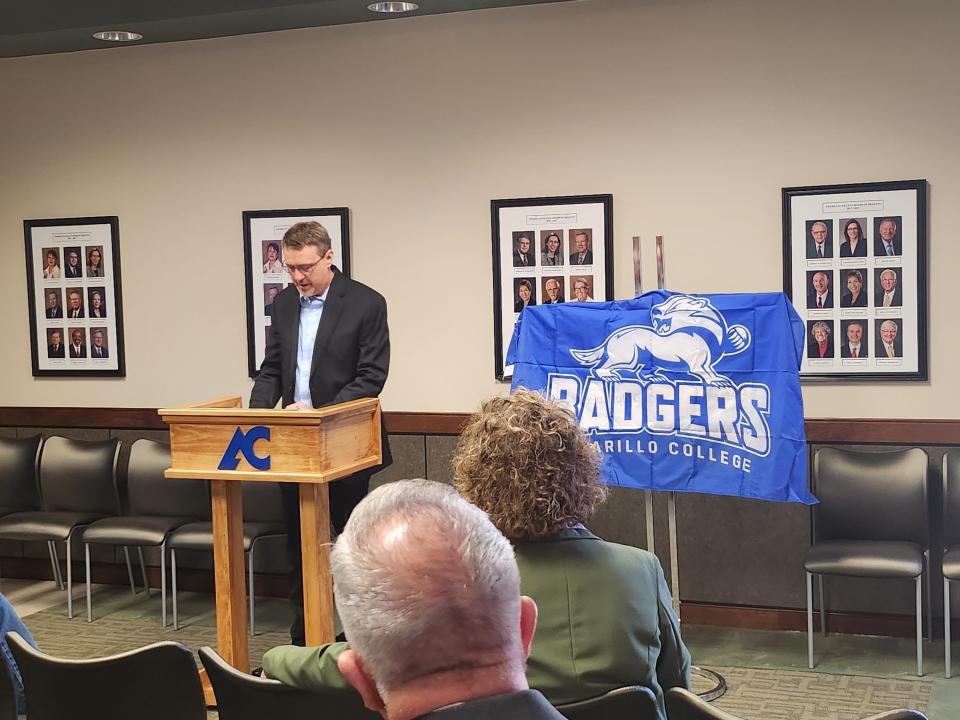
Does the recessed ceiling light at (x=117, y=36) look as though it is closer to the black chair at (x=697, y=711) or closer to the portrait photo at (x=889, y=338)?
the portrait photo at (x=889, y=338)

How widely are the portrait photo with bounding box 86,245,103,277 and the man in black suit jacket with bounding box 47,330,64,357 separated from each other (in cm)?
48

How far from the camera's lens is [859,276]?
18.9ft

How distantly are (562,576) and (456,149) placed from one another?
170 inches

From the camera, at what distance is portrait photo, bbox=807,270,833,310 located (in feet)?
19.0

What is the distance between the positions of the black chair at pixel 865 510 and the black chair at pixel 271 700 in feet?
11.2

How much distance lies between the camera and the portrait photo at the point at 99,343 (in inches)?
288

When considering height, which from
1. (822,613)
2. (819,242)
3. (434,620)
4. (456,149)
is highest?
(456,149)

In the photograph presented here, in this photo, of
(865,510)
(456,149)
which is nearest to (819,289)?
(865,510)

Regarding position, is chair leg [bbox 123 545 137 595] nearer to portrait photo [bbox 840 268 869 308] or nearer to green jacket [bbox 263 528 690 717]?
portrait photo [bbox 840 268 869 308]

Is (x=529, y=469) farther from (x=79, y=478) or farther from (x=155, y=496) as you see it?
(x=79, y=478)

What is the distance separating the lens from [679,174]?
602cm

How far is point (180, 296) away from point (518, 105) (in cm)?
246

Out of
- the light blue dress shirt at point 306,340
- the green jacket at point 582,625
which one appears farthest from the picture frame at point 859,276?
the green jacket at point 582,625

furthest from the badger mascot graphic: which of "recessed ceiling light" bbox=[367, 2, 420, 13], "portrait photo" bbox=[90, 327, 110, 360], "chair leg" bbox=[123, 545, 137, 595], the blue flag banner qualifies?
"portrait photo" bbox=[90, 327, 110, 360]
